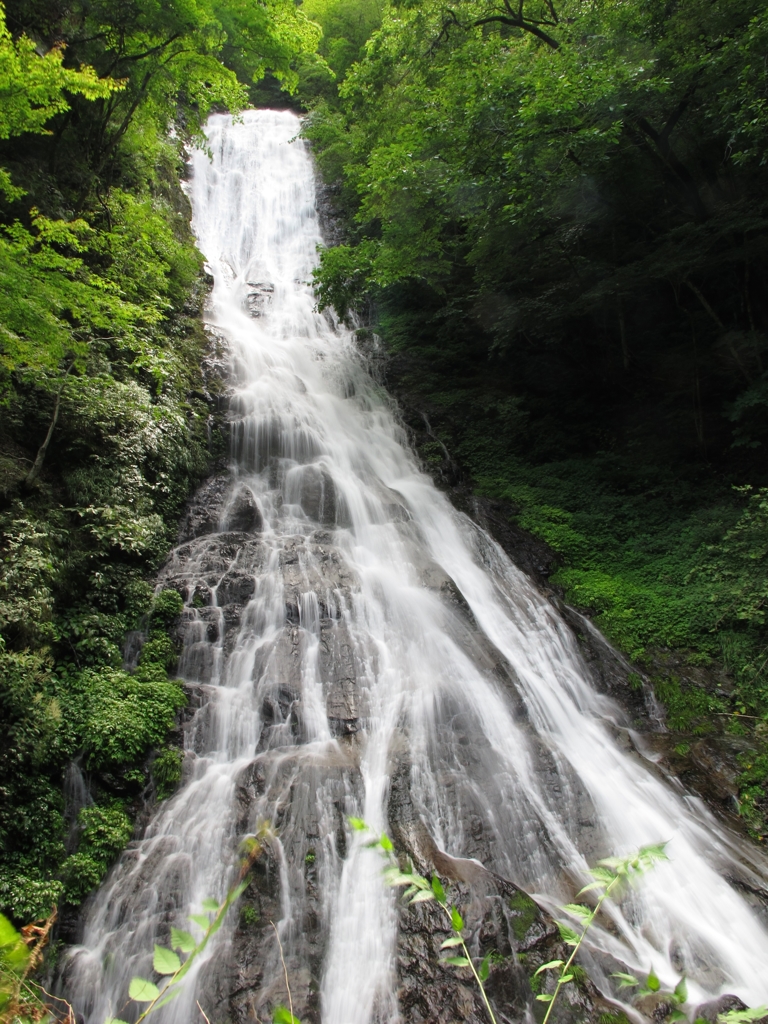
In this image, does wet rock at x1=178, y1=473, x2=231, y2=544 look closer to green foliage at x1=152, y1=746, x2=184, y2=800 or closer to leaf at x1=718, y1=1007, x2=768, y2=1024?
green foliage at x1=152, y1=746, x2=184, y2=800

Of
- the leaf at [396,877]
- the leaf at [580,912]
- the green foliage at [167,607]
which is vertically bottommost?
the green foliage at [167,607]

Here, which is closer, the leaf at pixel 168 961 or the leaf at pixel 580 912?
the leaf at pixel 168 961

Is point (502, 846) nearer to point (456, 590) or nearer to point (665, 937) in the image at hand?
point (665, 937)

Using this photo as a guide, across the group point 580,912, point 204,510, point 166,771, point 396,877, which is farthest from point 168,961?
point 204,510

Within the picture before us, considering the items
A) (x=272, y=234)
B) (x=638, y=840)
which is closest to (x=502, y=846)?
(x=638, y=840)

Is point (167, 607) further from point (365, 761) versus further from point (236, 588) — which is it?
point (365, 761)

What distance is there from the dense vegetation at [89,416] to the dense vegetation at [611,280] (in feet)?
11.7

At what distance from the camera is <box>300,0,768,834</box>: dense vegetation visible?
7973 millimetres

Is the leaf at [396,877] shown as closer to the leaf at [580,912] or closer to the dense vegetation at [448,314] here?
the leaf at [580,912]

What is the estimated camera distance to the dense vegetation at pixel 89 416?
17.5ft

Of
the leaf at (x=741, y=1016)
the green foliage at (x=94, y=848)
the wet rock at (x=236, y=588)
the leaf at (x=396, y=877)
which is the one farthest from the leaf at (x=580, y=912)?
the wet rock at (x=236, y=588)

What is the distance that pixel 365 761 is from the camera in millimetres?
5914

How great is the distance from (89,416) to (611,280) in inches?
363

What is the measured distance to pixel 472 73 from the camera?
32.9 ft
